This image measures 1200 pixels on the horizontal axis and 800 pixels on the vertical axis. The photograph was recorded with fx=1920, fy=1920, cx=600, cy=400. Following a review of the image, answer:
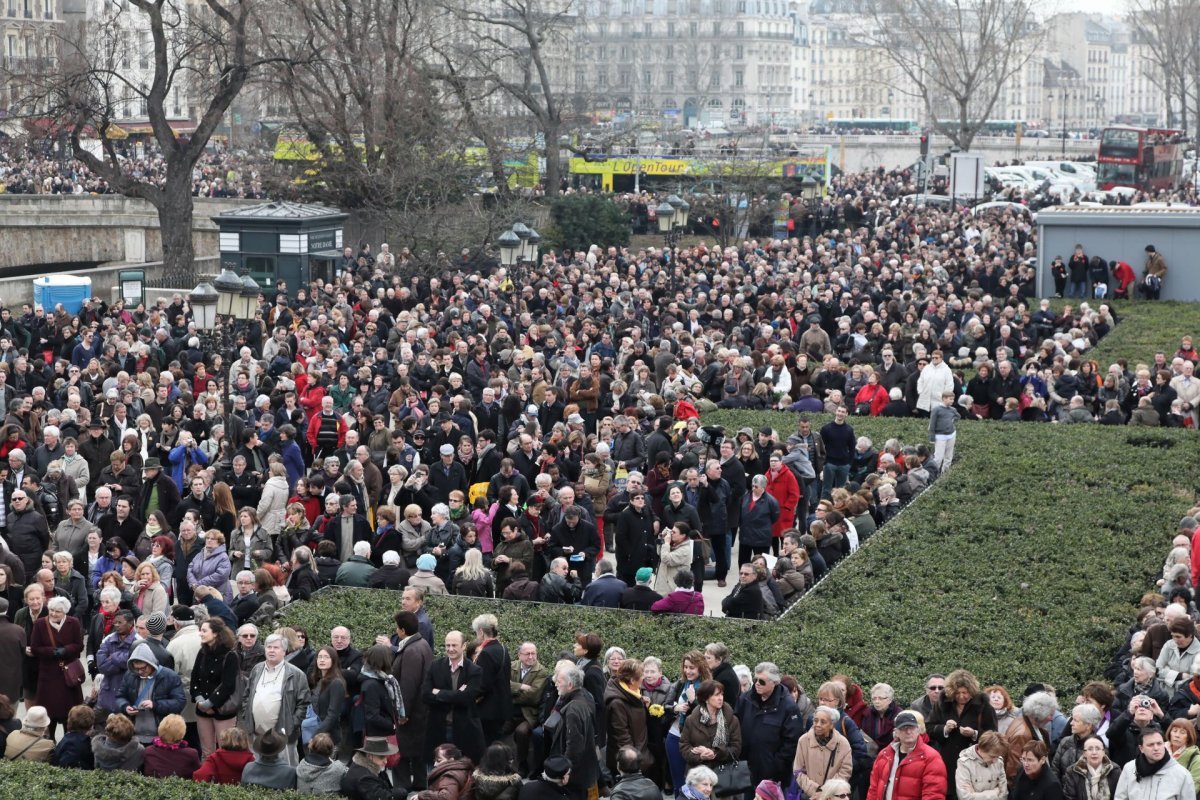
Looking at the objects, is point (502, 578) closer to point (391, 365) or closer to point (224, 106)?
point (391, 365)

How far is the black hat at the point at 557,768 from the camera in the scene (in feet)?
38.0

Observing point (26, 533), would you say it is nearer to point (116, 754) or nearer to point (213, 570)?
point (213, 570)

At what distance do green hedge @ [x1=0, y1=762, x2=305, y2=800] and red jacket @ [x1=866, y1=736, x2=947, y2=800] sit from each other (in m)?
3.51

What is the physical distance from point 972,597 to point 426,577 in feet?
15.2

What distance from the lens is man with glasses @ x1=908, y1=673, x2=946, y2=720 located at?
12.0 metres

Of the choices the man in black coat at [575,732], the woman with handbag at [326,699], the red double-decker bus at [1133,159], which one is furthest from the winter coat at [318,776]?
the red double-decker bus at [1133,159]

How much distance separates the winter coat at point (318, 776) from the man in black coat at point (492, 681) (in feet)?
4.47

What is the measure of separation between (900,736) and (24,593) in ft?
23.2

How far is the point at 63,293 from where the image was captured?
36.5 metres

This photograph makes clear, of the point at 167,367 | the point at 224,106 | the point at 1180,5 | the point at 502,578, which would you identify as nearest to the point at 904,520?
the point at 502,578

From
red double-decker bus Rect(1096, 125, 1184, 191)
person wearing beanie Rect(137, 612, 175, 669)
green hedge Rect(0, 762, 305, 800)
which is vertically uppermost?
red double-decker bus Rect(1096, 125, 1184, 191)

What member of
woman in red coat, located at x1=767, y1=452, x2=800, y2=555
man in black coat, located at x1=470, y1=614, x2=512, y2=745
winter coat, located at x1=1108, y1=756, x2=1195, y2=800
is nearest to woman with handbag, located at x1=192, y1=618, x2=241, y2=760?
man in black coat, located at x1=470, y1=614, x2=512, y2=745

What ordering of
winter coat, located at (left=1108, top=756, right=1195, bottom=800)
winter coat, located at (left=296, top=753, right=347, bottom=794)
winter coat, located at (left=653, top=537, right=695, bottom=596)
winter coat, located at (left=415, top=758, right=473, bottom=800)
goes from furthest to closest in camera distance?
winter coat, located at (left=653, top=537, right=695, bottom=596)
winter coat, located at (left=296, top=753, right=347, bottom=794)
winter coat, located at (left=415, top=758, right=473, bottom=800)
winter coat, located at (left=1108, top=756, right=1195, bottom=800)

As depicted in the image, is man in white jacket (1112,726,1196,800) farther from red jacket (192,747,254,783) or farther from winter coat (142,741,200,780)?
winter coat (142,741,200,780)
